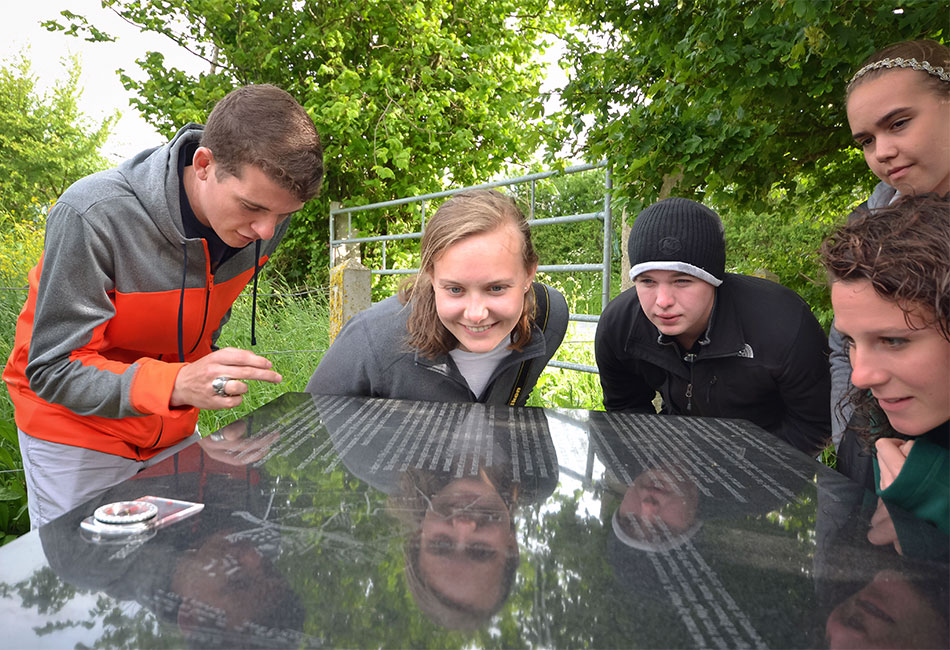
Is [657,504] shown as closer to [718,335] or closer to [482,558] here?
[482,558]

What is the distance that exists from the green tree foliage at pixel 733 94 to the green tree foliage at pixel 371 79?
17.4ft

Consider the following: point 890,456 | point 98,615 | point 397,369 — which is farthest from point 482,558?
point 397,369

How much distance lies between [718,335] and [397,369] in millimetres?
1002

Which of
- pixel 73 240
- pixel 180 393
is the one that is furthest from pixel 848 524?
pixel 73 240

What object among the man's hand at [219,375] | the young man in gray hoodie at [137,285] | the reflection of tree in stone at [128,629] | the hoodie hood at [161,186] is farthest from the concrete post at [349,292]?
the reflection of tree in stone at [128,629]

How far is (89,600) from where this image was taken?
0.79 meters

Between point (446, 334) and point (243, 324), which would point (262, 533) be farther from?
point (243, 324)

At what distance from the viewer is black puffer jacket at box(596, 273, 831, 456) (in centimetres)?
221

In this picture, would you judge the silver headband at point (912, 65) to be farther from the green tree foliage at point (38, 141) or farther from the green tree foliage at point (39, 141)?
the green tree foliage at point (38, 141)

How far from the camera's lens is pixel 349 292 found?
16.8 feet

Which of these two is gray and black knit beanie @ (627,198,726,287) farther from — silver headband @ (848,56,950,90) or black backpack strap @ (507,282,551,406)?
silver headband @ (848,56,950,90)

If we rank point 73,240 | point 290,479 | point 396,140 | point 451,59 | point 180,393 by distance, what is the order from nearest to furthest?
point 290,479 < point 180,393 < point 73,240 < point 396,140 < point 451,59

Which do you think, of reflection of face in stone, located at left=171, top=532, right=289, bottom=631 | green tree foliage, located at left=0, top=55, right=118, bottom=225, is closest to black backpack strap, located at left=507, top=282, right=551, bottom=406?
reflection of face in stone, located at left=171, top=532, right=289, bottom=631

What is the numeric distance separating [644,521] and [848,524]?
0.31 metres
